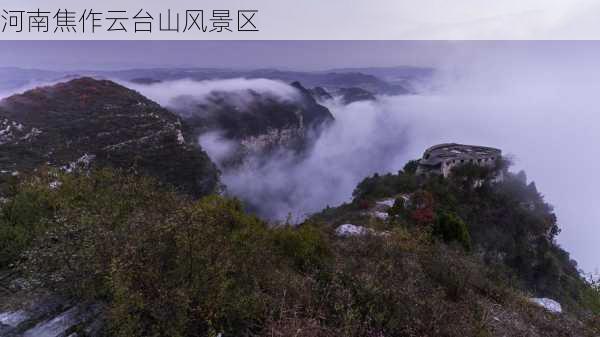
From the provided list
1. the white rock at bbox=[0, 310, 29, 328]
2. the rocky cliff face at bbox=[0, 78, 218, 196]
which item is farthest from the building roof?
the white rock at bbox=[0, 310, 29, 328]

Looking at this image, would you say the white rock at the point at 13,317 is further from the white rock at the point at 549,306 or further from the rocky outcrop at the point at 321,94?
the rocky outcrop at the point at 321,94

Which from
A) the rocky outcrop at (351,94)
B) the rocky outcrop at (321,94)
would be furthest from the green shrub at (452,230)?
the rocky outcrop at (351,94)

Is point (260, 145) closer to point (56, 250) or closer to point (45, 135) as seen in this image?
point (45, 135)

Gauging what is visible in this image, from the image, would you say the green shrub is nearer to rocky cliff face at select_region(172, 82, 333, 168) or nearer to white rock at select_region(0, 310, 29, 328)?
white rock at select_region(0, 310, 29, 328)

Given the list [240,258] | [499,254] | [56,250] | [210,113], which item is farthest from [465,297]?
[210,113]

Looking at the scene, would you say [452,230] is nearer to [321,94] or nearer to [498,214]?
[498,214]

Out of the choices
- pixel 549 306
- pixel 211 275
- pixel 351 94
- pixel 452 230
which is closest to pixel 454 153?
pixel 452 230
